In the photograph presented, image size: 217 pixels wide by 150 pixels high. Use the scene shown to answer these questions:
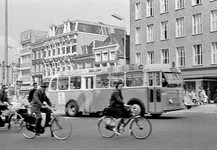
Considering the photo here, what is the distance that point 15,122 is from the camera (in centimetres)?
1314

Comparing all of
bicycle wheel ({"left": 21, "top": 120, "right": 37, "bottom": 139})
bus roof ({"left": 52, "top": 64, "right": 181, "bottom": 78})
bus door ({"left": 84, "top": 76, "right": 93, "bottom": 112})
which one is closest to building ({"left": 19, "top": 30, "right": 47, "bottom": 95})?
bus door ({"left": 84, "top": 76, "right": 93, "bottom": 112})

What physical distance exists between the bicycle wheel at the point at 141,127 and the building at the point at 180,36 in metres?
27.2

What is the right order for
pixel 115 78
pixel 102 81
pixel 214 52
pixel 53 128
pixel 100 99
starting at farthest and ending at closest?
pixel 214 52 < pixel 102 81 < pixel 100 99 < pixel 115 78 < pixel 53 128

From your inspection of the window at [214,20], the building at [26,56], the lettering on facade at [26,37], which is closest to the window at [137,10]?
the window at [214,20]

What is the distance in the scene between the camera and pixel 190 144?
9.80m

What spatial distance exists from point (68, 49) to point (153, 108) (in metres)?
47.4

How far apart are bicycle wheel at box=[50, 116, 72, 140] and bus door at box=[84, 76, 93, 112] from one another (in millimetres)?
10610

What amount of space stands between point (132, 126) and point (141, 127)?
0.29 m

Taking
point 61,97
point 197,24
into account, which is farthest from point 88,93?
point 197,24

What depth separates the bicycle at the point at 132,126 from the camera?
1086 cm

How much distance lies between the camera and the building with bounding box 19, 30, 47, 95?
79137 millimetres

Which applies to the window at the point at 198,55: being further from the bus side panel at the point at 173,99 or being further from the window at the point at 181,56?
the bus side panel at the point at 173,99

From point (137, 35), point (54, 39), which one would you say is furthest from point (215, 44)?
point (54, 39)

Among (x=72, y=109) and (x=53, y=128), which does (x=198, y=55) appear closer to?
(x=72, y=109)
